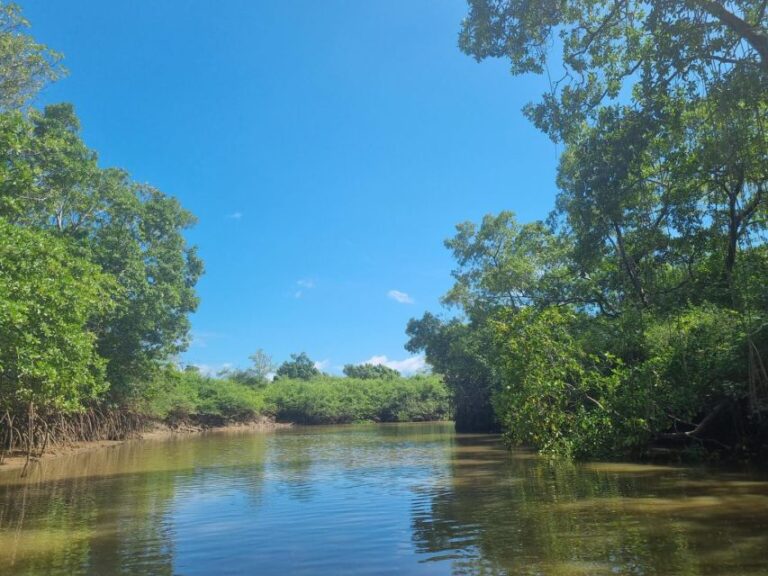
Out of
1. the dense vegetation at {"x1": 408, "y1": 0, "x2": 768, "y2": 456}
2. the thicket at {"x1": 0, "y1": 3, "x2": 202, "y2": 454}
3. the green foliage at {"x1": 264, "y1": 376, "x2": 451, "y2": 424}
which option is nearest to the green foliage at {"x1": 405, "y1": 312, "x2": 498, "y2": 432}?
the dense vegetation at {"x1": 408, "y1": 0, "x2": 768, "y2": 456}

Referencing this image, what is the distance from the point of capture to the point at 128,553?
6715 millimetres

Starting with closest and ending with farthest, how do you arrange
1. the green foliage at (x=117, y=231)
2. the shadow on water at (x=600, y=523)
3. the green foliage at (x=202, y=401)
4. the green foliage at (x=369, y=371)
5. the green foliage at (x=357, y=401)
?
the shadow on water at (x=600, y=523) → the green foliage at (x=117, y=231) → the green foliage at (x=202, y=401) → the green foliage at (x=357, y=401) → the green foliage at (x=369, y=371)

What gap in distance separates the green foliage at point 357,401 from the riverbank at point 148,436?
7.46 feet

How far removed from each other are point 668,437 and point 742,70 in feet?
32.4

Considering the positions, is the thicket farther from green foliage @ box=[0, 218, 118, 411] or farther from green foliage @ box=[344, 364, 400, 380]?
green foliage @ box=[344, 364, 400, 380]

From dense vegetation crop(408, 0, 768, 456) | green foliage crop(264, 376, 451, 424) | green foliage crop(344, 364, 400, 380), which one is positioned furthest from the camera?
green foliage crop(344, 364, 400, 380)

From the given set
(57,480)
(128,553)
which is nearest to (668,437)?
(128,553)

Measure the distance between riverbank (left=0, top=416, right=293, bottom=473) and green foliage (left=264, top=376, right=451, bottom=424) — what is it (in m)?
2.27

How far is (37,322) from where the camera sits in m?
13.4

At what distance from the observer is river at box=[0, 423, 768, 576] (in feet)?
19.7

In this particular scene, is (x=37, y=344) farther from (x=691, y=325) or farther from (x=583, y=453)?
(x=691, y=325)

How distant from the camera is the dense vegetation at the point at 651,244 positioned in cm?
931

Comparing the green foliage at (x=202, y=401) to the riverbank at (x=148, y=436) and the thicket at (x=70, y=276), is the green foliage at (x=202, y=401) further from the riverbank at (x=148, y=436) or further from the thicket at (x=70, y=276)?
the thicket at (x=70, y=276)

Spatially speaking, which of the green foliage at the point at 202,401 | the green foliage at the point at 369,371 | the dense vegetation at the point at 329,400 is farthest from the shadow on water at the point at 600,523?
the green foliage at the point at 369,371
